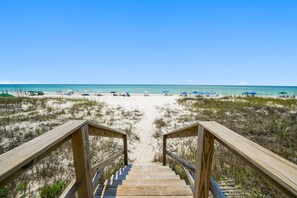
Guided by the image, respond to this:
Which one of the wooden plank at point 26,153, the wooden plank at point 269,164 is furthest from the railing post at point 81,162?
the wooden plank at point 269,164

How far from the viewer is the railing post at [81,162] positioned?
4.73 feet

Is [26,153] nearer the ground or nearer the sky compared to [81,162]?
nearer the sky

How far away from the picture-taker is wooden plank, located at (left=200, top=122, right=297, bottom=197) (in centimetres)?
57

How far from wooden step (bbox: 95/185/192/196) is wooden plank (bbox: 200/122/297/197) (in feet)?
4.96

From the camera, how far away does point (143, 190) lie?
221 cm

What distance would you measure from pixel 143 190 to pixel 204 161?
1.21 m

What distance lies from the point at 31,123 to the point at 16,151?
896cm

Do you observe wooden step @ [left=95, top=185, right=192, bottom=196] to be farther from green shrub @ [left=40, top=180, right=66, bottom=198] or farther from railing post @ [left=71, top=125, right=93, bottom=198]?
green shrub @ [left=40, top=180, right=66, bottom=198]

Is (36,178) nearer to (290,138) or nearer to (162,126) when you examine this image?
(162,126)

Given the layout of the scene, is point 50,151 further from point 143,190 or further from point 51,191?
point 51,191

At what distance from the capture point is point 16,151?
843mm

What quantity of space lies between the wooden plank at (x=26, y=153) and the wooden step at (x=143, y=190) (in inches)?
56.1

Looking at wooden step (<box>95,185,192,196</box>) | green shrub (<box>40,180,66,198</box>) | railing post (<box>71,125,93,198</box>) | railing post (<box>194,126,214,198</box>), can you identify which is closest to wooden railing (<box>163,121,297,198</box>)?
railing post (<box>194,126,214,198</box>)

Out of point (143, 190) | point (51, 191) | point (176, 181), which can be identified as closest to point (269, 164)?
point (143, 190)
